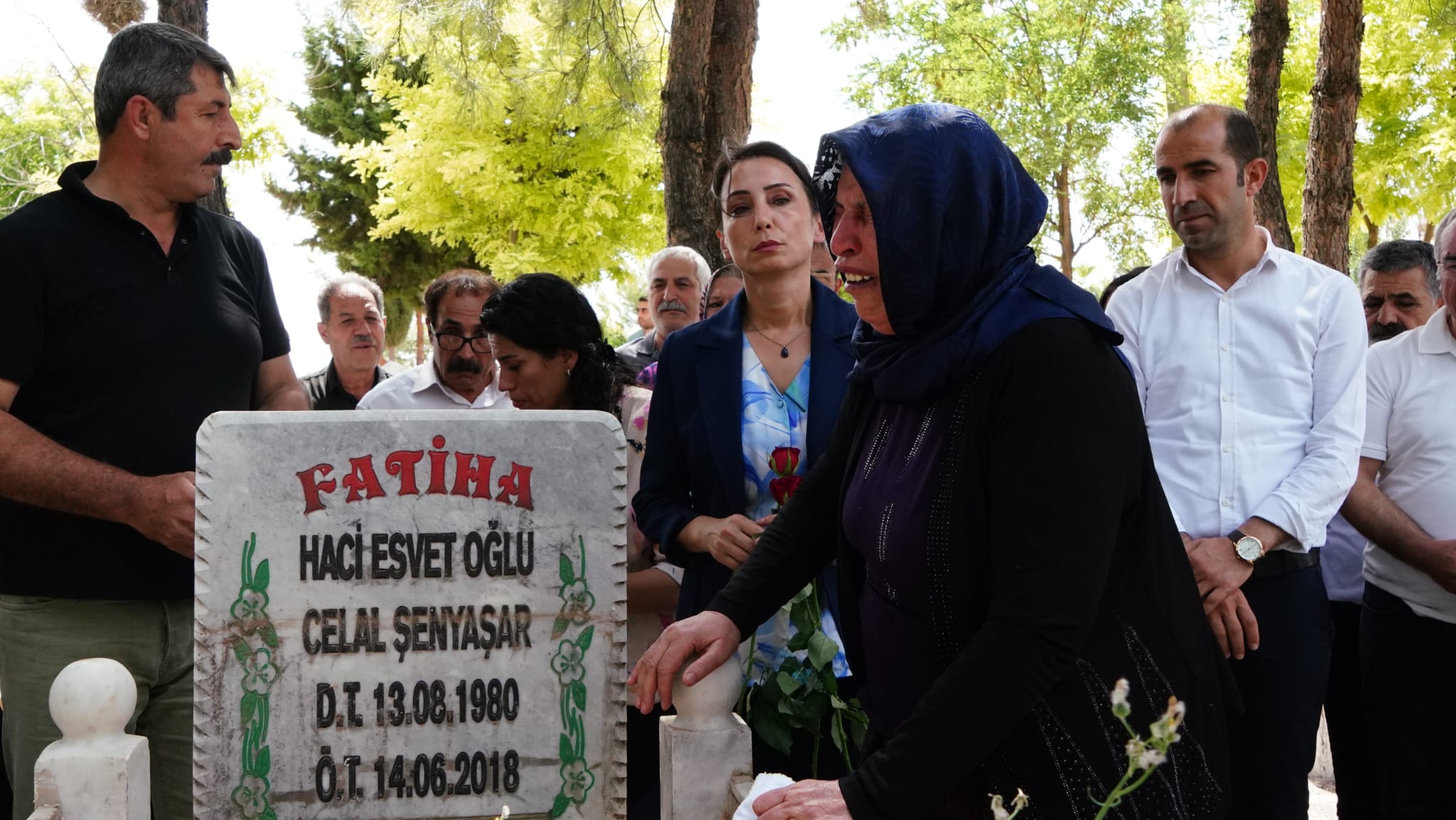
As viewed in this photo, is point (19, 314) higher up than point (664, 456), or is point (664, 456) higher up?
point (19, 314)

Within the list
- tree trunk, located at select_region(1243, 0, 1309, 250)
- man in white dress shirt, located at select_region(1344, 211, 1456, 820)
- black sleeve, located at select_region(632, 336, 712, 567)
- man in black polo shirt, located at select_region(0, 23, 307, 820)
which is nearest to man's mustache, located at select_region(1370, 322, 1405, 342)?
man in white dress shirt, located at select_region(1344, 211, 1456, 820)

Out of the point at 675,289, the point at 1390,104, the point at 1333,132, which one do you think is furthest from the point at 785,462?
the point at 1390,104

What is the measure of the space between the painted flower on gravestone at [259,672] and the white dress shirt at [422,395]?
6.80 feet

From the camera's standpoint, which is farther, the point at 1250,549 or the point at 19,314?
the point at 1250,549

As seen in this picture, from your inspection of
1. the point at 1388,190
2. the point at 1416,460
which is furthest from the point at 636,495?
the point at 1388,190

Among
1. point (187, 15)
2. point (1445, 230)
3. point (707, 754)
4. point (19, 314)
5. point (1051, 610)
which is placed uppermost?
point (187, 15)

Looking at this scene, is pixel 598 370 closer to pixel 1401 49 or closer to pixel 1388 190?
pixel 1401 49

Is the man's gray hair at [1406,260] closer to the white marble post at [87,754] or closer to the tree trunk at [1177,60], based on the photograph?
the white marble post at [87,754]

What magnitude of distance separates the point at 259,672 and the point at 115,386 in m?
0.90

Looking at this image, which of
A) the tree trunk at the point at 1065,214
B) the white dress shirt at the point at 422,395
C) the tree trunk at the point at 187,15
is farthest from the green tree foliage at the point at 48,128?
the white dress shirt at the point at 422,395

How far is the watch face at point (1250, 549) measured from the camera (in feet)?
9.83

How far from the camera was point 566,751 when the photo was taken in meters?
2.53

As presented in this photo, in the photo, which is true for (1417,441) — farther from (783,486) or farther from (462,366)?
(462,366)

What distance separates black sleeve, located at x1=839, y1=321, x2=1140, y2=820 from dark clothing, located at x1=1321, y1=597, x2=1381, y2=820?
283cm
